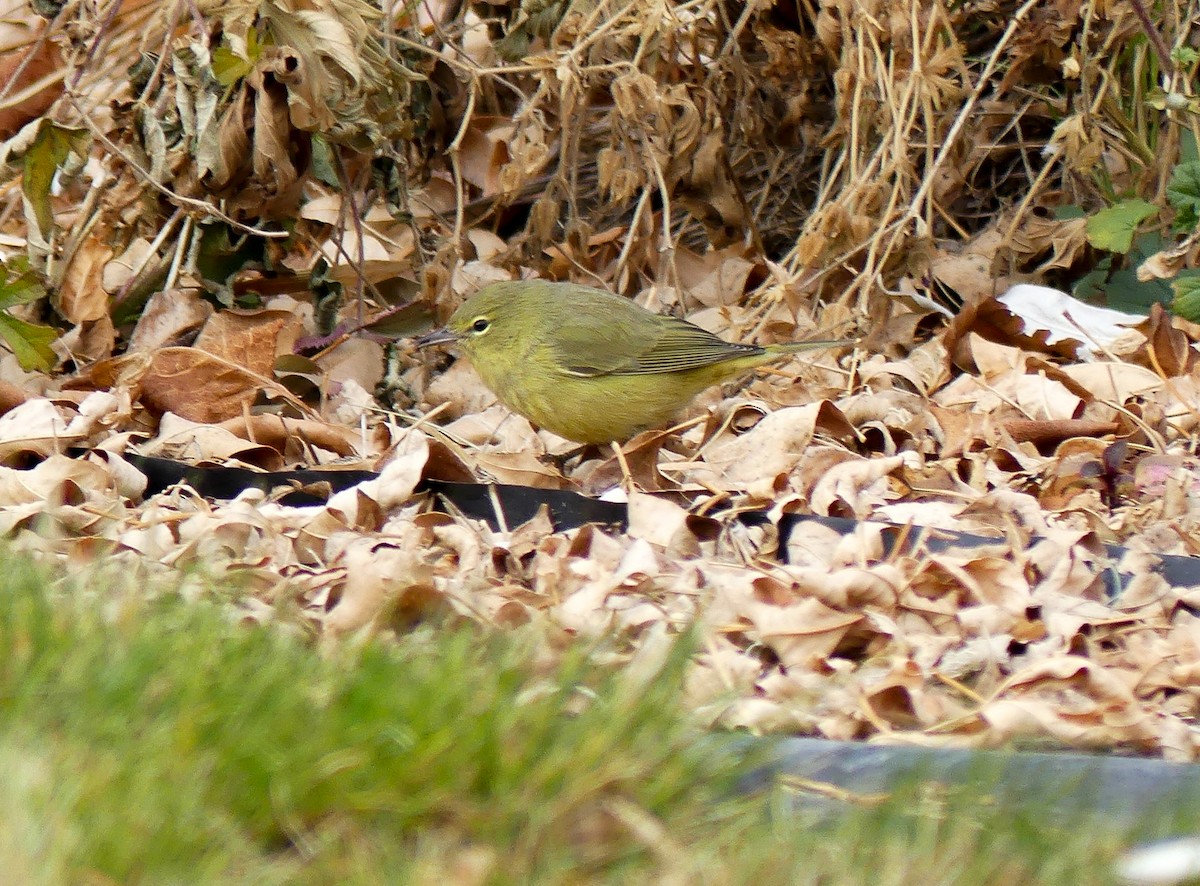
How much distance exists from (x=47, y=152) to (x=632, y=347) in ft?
6.48

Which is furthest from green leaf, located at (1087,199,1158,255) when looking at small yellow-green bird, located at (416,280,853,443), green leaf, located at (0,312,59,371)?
green leaf, located at (0,312,59,371)

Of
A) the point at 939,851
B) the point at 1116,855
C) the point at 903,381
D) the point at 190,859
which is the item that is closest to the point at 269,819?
the point at 190,859

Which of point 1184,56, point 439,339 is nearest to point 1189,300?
point 1184,56

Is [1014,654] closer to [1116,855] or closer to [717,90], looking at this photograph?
[1116,855]

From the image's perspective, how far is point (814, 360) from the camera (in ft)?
18.5

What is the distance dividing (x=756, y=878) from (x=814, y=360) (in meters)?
3.74

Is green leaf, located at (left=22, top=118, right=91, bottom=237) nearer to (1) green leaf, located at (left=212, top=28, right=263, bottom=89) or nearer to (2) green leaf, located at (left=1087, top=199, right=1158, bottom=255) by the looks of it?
(1) green leaf, located at (left=212, top=28, right=263, bottom=89)

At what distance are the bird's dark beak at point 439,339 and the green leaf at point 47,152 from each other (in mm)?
1239

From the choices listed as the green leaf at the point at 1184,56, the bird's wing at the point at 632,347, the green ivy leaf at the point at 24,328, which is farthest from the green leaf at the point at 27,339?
the green leaf at the point at 1184,56

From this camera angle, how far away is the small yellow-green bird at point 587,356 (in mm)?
5129

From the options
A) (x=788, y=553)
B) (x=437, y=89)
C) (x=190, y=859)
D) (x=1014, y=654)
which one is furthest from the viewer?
(x=437, y=89)

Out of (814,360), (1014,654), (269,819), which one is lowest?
(814,360)

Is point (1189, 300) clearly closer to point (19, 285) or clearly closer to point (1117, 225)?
point (1117, 225)

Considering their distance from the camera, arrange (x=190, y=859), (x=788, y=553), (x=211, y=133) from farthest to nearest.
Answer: (x=211, y=133) → (x=788, y=553) → (x=190, y=859)
